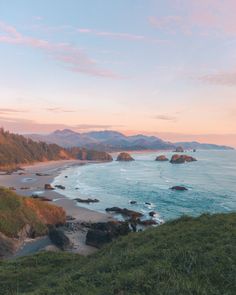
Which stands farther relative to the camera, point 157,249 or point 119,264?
point 157,249

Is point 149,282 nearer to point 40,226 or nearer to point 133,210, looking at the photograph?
point 40,226

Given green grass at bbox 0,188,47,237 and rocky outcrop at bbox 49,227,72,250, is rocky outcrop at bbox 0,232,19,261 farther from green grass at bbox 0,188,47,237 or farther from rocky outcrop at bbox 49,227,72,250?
rocky outcrop at bbox 49,227,72,250

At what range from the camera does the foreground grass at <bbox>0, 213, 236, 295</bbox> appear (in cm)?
1047

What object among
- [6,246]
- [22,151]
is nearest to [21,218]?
[6,246]

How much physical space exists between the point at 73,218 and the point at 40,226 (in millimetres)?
9394

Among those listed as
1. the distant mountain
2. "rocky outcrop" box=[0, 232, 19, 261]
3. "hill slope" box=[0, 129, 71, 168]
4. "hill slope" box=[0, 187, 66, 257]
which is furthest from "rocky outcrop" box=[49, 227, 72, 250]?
"hill slope" box=[0, 129, 71, 168]

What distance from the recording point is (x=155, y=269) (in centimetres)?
1160

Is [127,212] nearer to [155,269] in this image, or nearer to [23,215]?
[23,215]

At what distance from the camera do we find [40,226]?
36219 mm

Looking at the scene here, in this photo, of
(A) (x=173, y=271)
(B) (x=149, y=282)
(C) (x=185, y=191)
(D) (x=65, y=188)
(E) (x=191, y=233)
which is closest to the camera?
(B) (x=149, y=282)

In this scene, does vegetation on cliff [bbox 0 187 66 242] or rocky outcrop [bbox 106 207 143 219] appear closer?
vegetation on cliff [bbox 0 187 66 242]

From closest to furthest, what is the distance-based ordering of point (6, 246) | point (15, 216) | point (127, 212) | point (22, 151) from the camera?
point (6, 246), point (15, 216), point (127, 212), point (22, 151)

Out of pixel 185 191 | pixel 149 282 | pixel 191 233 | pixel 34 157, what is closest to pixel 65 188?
pixel 185 191

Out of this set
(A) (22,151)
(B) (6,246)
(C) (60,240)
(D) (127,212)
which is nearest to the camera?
(B) (6,246)
